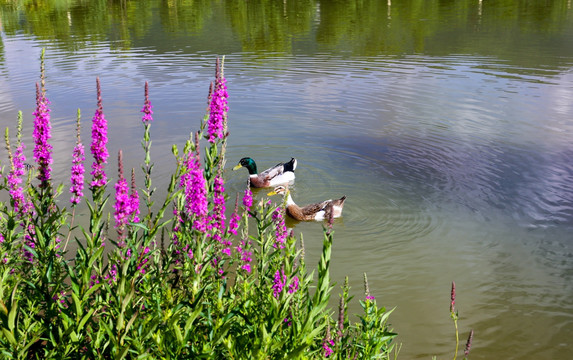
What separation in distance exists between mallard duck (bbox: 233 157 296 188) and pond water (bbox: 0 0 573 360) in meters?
0.33

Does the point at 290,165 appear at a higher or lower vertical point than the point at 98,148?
lower

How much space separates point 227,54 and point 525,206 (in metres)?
20.6

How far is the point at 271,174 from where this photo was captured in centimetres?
1194

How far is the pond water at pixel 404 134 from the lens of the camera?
7645 mm

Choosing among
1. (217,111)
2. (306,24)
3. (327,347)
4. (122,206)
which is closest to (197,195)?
(122,206)

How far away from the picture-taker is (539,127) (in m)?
14.5

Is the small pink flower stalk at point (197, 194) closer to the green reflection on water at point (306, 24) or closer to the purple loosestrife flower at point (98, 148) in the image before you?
the purple loosestrife flower at point (98, 148)

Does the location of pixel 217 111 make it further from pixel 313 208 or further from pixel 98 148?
pixel 313 208

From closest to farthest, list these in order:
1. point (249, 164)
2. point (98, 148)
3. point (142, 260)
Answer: point (98, 148) < point (142, 260) < point (249, 164)

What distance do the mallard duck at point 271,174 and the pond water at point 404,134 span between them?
33 centimetres

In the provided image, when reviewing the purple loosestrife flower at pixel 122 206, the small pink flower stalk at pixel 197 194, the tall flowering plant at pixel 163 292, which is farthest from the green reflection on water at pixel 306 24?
the purple loosestrife flower at pixel 122 206

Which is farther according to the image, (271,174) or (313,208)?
(271,174)

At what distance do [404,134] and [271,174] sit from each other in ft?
14.0

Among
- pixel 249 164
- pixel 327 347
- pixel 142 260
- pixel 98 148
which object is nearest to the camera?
pixel 98 148
